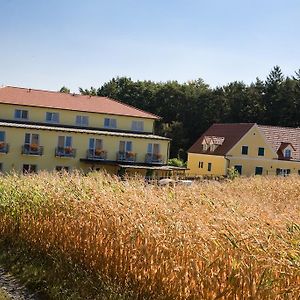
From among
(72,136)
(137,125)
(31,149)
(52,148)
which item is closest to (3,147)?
(31,149)

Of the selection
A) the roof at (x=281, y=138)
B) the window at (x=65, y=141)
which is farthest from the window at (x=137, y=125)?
the roof at (x=281, y=138)

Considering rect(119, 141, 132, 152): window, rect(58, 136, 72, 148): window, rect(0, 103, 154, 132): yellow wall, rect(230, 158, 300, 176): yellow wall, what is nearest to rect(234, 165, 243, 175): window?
rect(230, 158, 300, 176): yellow wall

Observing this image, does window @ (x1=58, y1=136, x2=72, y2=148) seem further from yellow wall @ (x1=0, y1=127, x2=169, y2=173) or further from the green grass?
the green grass

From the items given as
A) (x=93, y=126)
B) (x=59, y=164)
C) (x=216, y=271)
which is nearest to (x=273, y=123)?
(x=93, y=126)

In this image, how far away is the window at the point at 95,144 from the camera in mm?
47100

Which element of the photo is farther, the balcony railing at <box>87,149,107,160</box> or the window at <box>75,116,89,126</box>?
the window at <box>75,116,89,126</box>

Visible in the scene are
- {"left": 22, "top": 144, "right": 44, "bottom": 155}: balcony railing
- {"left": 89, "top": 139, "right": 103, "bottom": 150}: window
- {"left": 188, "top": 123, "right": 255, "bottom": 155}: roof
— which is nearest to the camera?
{"left": 22, "top": 144, "right": 44, "bottom": 155}: balcony railing

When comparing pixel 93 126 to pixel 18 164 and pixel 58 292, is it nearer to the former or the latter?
pixel 18 164

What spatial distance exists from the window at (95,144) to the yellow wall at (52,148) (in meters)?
0.29

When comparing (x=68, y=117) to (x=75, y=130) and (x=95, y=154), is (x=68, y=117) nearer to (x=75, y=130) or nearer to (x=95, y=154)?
(x=75, y=130)

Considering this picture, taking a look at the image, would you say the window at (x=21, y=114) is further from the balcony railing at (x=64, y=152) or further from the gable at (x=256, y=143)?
the gable at (x=256, y=143)

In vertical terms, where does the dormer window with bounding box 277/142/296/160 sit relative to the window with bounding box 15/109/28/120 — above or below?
below

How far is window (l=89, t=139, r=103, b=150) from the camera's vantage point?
47.1m

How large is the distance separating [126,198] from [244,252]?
421cm
